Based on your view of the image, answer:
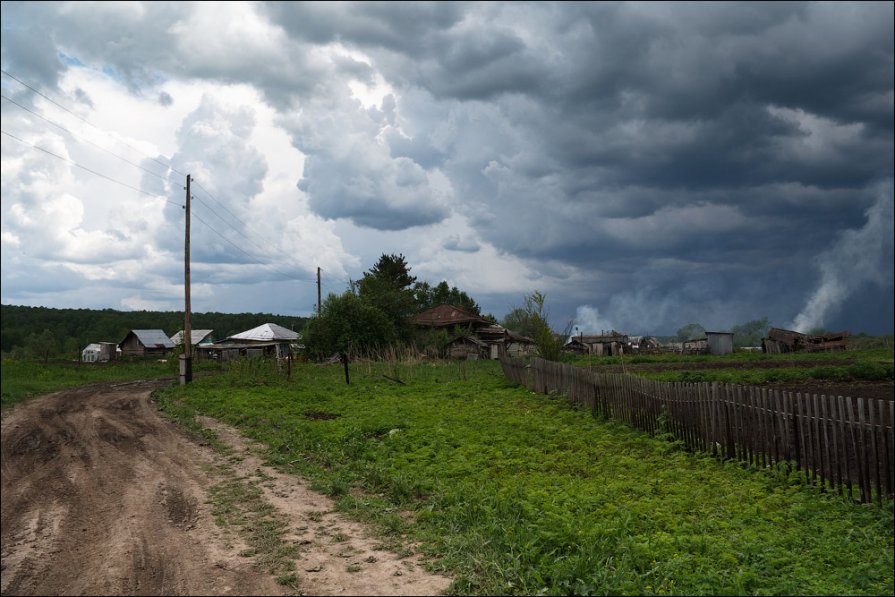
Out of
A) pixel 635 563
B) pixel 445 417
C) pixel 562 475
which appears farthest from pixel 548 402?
pixel 635 563

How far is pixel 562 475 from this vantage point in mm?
8852

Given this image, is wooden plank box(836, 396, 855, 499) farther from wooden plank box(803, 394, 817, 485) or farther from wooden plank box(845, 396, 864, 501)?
wooden plank box(803, 394, 817, 485)

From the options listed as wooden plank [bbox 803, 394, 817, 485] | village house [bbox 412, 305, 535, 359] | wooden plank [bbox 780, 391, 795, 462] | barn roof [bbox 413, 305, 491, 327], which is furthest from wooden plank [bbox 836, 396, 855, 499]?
barn roof [bbox 413, 305, 491, 327]

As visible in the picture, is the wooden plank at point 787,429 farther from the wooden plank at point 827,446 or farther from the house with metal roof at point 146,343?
the house with metal roof at point 146,343

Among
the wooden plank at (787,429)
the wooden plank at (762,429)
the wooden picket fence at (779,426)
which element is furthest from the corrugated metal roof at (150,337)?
the wooden plank at (787,429)

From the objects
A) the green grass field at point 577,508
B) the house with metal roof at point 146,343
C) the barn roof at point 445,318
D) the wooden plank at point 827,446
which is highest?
the barn roof at point 445,318

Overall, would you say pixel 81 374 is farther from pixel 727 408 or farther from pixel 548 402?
pixel 727 408

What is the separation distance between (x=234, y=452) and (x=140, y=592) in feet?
21.8

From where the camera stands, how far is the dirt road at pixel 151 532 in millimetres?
4980

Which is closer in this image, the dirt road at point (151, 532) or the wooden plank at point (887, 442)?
the dirt road at point (151, 532)

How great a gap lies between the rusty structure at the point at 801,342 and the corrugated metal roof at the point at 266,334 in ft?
147

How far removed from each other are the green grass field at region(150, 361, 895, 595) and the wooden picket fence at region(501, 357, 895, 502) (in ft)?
1.05

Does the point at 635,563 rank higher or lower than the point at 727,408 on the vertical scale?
lower

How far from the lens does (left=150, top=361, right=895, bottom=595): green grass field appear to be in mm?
5211
